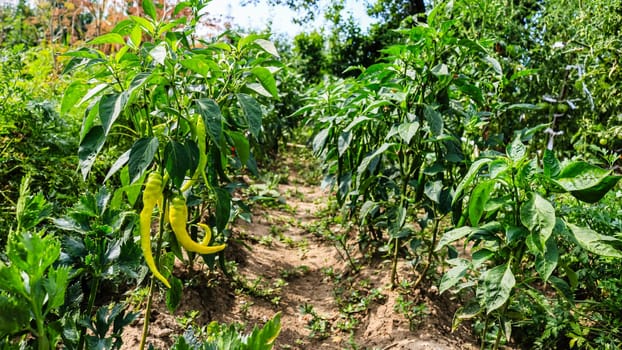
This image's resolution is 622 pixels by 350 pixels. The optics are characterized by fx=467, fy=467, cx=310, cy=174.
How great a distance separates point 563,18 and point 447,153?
11.0ft

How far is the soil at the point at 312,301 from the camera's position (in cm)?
223

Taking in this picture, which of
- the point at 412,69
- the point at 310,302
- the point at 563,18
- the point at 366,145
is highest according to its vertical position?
the point at 563,18

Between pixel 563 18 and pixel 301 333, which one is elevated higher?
pixel 563 18

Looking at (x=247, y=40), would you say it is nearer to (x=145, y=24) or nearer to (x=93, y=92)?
(x=145, y=24)

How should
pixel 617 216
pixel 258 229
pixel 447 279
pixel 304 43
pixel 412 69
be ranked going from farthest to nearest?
pixel 304 43 < pixel 258 229 < pixel 412 69 < pixel 617 216 < pixel 447 279

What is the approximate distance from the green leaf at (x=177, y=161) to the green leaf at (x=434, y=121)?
3.47ft

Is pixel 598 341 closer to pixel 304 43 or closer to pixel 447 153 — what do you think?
pixel 447 153

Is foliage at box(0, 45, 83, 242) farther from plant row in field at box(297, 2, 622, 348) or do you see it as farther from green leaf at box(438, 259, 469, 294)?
green leaf at box(438, 259, 469, 294)

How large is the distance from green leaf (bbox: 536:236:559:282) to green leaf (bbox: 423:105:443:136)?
2.24ft

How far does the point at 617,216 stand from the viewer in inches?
76.4

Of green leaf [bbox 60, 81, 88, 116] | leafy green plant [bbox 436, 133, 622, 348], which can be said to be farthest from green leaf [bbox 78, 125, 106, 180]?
leafy green plant [bbox 436, 133, 622, 348]

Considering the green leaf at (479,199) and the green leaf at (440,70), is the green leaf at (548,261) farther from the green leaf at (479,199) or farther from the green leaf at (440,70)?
the green leaf at (440,70)

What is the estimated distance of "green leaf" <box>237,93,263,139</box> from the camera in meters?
Answer: 1.43

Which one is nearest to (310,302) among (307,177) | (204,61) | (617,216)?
(617,216)
